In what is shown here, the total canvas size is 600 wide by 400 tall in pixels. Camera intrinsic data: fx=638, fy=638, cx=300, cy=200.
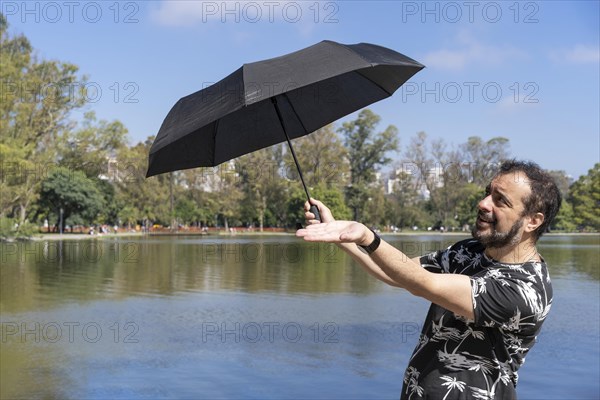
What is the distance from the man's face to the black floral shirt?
6 cm

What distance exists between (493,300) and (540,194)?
315 mm

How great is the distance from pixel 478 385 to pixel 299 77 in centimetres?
88

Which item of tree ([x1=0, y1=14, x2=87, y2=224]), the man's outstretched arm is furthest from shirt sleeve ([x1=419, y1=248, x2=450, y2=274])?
tree ([x1=0, y1=14, x2=87, y2=224])

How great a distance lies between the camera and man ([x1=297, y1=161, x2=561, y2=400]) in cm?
141

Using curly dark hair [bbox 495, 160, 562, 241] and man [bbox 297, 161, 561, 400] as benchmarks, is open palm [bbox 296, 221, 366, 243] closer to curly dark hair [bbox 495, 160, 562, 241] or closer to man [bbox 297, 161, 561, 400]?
man [bbox 297, 161, 561, 400]

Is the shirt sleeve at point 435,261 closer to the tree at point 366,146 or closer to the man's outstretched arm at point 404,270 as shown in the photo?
the man's outstretched arm at point 404,270

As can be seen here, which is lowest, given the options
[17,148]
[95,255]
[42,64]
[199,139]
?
[95,255]

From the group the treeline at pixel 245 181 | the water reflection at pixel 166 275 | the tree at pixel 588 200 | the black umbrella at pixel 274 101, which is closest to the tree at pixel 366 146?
the treeline at pixel 245 181

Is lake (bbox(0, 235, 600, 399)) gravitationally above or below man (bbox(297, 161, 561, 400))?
below

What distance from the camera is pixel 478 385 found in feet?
4.97

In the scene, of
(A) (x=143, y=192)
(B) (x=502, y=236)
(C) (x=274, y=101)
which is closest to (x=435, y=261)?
(B) (x=502, y=236)

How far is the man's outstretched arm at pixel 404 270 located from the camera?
1325mm

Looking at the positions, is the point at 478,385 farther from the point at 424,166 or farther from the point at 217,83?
the point at 424,166

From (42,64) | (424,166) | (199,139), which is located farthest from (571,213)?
(199,139)
